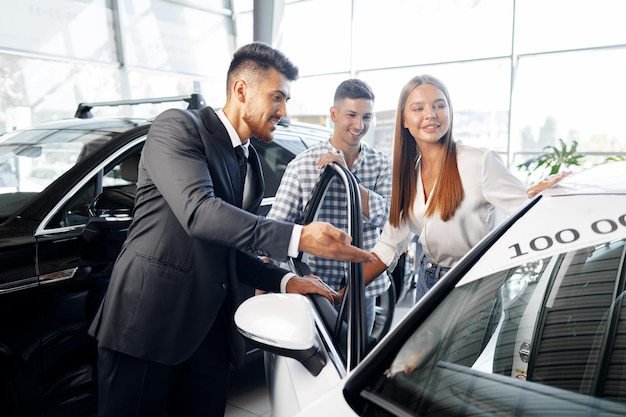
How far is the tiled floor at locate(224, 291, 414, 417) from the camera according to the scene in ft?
9.40

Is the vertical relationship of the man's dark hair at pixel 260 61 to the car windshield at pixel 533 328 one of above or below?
above

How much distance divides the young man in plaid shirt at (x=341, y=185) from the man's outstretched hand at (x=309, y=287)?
19.1 inches

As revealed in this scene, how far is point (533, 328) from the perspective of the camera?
116 cm

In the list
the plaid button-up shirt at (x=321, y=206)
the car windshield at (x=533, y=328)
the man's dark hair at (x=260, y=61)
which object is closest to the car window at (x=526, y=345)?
the car windshield at (x=533, y=328)

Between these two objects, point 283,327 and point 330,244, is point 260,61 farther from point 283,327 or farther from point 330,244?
point 283,327

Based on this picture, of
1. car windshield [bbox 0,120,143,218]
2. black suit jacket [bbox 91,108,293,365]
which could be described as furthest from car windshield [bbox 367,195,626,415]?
car windshield [bbox 0,120,143,218]

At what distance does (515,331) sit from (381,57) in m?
8.39

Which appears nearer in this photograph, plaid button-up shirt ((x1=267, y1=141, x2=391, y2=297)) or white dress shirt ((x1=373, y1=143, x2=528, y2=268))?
white dress shirt ((x1=373, y1=143, x2=528, y2=268))

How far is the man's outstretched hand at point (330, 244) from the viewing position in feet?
4.29

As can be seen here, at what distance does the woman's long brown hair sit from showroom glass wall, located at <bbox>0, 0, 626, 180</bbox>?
537 centimetres

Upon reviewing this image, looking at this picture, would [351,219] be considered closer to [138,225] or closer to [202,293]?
[202,293]

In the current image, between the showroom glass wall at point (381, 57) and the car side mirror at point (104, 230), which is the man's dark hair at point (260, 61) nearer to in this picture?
the car side mirror at point (104, 230)

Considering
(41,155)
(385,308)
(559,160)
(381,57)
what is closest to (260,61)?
(41,155)

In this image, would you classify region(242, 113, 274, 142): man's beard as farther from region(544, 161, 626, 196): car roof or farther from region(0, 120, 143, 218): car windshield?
region(0, 120, 143, 218): car windshield
